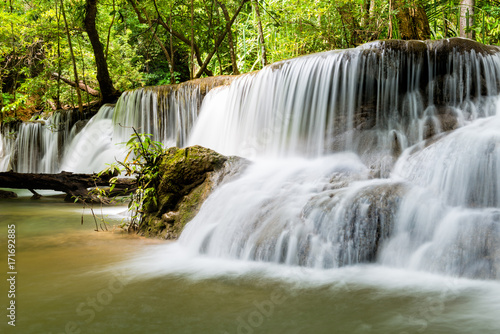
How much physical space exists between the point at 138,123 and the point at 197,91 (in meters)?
2.13

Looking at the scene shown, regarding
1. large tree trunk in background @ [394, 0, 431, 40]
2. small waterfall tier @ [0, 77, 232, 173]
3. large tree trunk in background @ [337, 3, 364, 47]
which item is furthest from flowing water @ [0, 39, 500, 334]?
large tree trunk in background @ [337, 3, 364, 47]

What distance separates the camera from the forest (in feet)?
30.9

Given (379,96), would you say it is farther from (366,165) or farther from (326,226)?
(326,226)

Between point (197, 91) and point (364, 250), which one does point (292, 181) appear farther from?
→ point (197, 91)

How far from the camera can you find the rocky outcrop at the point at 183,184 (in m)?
5.20

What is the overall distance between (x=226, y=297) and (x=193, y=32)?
10973 mm

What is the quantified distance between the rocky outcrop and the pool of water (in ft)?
3.39

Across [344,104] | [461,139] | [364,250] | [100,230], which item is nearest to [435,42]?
[344,104]

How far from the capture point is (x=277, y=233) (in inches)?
152

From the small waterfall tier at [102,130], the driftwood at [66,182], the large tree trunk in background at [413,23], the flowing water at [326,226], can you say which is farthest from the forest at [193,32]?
the driftwood at [66,182]

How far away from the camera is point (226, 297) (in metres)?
2.84

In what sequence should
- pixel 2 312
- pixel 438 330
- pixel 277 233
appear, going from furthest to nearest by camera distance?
pixel 277 233 → pixel 2 312 → pixel 438 330

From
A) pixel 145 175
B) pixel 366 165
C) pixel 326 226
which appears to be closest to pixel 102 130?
pixel 145 175

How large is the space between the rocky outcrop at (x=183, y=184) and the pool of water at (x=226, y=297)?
1033mm
